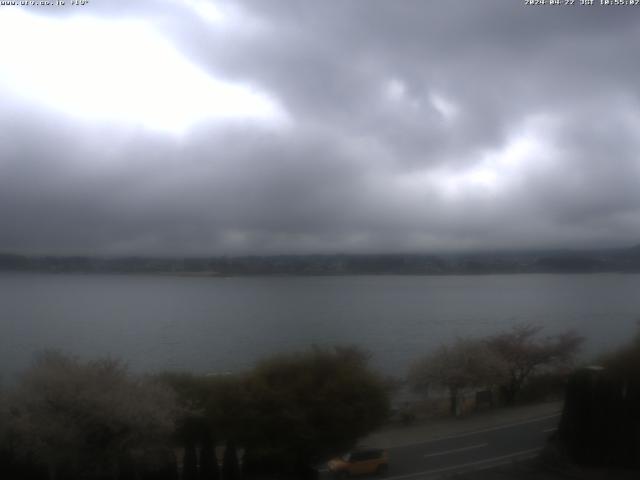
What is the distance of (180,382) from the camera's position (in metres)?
13.3

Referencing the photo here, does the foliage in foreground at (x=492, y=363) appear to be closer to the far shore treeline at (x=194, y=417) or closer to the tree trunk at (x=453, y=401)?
the tree trunk at (x=453, y=401)

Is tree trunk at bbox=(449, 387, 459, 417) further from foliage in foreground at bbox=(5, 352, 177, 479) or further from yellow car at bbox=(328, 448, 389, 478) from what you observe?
foliage in foreground at bbox=(5, 352, 177, 479)

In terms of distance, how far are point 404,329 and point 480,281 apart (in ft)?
153

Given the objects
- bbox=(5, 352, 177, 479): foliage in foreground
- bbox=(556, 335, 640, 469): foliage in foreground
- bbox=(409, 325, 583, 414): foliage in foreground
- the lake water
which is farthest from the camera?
the lake water

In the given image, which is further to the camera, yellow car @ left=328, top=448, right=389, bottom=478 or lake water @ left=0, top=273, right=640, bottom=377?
lake water @ left=0, top=273, right=640, bottom=377

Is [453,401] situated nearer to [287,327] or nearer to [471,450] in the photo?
[471,450]

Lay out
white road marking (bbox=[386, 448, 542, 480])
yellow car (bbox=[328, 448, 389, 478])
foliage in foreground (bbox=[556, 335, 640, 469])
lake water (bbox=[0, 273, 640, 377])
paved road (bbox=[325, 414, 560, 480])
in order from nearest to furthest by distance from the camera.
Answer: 1. foliage in foreground (bbox=[556, 335, 640, 469])
2. white road marking (bbox=[386, 448, 542, 480])
3. paved road (bbox=[325, 414, 560, 480])
4. yellow car (bbox=[328, 448, 389, 478])
5. lake water (bbox=[0, 273, 640, 377])

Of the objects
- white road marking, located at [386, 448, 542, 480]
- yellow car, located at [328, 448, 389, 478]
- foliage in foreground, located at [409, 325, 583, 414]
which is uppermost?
foliage in foreground, located at [409, 325, 583, 414]

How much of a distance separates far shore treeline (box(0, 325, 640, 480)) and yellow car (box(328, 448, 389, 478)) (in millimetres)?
508

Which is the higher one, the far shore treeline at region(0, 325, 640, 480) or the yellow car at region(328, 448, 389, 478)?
the far shore treeline at region(0, 325, 640, 480)

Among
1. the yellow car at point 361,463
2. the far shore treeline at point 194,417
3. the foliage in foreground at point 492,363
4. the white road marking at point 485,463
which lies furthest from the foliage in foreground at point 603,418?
the foliage in foreground at point 492,363

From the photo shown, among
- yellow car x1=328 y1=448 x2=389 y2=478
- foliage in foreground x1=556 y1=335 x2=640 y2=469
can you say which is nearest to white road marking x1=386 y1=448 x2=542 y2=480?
yellow car x1=328 y1=448 x2=389 y2=478

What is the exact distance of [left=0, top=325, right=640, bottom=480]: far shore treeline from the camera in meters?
10.5

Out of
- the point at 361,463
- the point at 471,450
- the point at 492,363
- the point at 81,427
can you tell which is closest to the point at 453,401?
the point at 492,363
